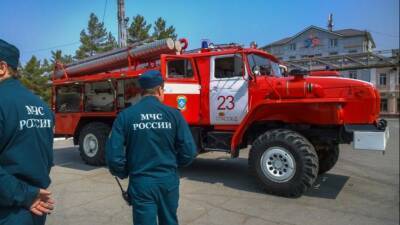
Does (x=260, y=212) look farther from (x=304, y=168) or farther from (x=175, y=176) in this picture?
(x=175, y=176)

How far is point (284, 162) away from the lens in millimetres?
6559

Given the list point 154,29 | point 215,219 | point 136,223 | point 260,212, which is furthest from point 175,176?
point 154,29

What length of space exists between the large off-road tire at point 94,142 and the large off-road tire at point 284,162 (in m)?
3.97

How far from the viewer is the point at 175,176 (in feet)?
10.9

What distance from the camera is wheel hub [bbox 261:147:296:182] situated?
21.2 feet

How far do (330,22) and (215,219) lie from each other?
21.2m

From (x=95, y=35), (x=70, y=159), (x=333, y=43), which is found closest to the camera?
(x=70, y=159)

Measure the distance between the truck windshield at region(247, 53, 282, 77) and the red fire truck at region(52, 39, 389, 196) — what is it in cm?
2

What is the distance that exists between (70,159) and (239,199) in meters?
5.99

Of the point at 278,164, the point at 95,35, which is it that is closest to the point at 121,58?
the point at 278,164

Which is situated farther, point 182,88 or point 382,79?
point 382,79

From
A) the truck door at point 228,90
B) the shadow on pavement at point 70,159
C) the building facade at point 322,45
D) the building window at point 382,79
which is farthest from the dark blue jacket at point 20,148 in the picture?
the building window at point 382,79

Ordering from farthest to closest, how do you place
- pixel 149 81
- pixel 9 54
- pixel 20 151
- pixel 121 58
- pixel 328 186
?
pixel 121 58 < pixel 328 186 < pixel 149 81 < pixel 9 54 < pixel 20 151

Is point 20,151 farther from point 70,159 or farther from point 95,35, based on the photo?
point 95,35
